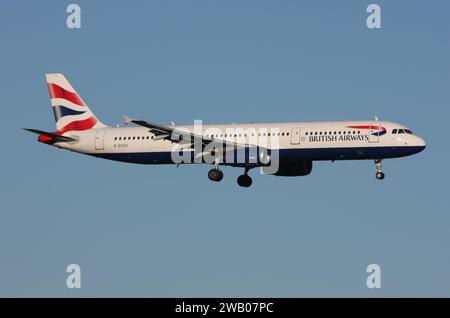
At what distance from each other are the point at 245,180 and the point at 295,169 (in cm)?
500

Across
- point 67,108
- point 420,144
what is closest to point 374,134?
point 420,144

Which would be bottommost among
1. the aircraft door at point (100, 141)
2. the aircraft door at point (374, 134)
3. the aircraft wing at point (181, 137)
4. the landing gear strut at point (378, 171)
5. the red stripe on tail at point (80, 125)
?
the landing gear strut at point (378, 171)

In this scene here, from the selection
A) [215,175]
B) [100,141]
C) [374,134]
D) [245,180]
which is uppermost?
[100,141]

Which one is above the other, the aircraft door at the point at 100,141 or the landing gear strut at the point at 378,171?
the aircraft door at the point at 100,141

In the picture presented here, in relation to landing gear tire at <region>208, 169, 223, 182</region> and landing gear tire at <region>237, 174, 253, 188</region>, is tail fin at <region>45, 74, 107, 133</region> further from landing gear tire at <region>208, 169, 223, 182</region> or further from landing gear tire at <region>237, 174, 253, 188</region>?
landing gear tire at <region>237, 174, 253, 188</region>

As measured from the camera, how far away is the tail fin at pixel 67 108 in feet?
320

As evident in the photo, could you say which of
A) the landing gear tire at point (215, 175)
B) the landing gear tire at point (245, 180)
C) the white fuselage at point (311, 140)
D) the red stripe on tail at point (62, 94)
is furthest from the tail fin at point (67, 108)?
the landing gear tire at point (245, 180)

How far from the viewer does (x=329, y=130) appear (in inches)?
3401

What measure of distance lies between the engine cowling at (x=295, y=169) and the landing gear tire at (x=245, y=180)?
324 cm

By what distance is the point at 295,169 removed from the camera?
9138 centimetres

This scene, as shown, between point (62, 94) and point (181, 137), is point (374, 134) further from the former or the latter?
point (62, 94)

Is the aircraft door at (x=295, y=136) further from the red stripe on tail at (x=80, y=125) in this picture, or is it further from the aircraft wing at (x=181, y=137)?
the red stripe on tail at (x=80, y=125)

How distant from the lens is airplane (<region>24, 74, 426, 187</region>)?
85.8 meters
